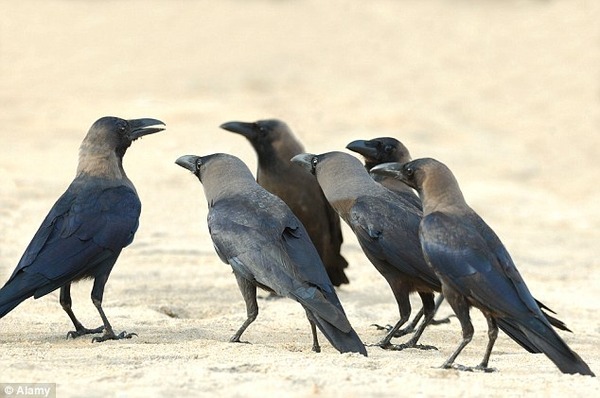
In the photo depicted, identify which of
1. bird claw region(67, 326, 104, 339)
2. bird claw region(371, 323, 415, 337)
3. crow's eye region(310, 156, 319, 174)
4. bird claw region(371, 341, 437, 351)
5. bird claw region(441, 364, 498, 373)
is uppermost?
crow's eye region(310, 156, 319, 174)

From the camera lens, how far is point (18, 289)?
6969 mm

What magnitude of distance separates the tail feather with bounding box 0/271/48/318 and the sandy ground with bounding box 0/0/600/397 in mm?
276

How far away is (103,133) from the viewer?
8188 mm

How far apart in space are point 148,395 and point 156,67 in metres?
19.6

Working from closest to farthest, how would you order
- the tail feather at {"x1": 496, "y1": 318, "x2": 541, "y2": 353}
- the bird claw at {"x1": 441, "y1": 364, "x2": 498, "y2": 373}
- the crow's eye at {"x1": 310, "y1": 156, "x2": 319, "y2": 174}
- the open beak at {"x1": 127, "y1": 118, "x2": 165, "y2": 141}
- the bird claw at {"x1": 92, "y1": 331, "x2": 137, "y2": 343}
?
the bird claw at {"x1": 441, "y1": 364, "x2": 498, "y2": 373} → the tail feather at {"x1": 496, "y1": 318, "x2": 541, "y2": 353} → the bird claw at {"x1": 92, "y1": 331, "x2": 137, "y2": 343} → the crow's eye at {"x1": 310, "y1": 156, "x2": 319, "y2": 174} → the open beak at {"x1": 127, "y1": 118, "x2": 165, "y2": 141}

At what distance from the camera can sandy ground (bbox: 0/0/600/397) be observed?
6180mm

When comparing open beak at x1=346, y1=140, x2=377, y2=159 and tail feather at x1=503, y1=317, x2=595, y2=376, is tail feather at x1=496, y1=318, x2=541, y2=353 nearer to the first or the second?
tail feather at x1=503, y1=317, x2=595, y2=376

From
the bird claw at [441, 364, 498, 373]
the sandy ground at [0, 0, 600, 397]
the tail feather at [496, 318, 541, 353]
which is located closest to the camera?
the sandy ground at [0, 0, 600, 397]

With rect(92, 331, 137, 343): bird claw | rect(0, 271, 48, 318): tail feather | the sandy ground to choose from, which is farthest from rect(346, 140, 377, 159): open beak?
rect(0, 271, 48, 318): tail feather

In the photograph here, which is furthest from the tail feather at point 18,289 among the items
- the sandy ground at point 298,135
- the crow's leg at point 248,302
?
the crow's leg at point 248,302

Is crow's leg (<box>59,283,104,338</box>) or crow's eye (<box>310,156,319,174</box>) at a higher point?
crow's eye (<box>310,156,319,174</box>)

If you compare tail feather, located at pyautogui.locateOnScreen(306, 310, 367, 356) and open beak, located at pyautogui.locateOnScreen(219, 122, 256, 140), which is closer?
tail feather, located at pyautogui.locateOnScreen(306, 310, 367, 356)

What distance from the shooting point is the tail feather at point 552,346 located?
245 inches

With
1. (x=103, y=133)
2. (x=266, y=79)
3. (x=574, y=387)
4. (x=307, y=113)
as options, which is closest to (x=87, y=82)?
(x=266, y=79)
